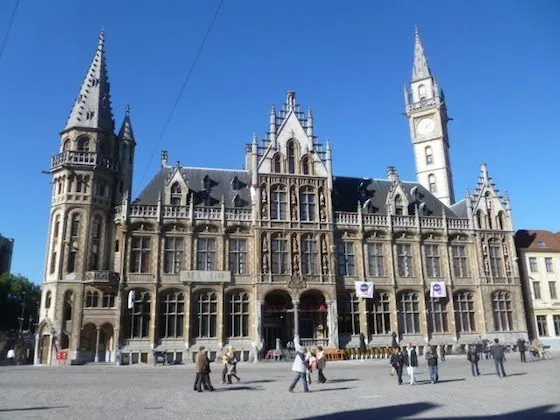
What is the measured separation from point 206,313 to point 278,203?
1167 centimetres

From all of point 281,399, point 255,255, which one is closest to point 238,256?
point 255,255

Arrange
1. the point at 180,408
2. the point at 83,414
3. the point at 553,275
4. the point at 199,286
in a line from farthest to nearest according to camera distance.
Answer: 1. the point at 553,275
2. the point at 199,286
3. the point at 180,408
4. the point at 83,414

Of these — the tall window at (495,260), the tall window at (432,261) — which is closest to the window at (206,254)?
the tall window at (432,261)

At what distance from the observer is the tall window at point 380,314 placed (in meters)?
44.2

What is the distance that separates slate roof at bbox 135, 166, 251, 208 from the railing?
440cm

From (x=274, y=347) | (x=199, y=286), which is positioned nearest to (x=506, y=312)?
(x=274, y=347)

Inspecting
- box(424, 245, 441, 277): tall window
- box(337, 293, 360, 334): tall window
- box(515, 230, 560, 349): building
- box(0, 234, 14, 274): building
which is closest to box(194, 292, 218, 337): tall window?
box(337, 293, 360, 334): tall window

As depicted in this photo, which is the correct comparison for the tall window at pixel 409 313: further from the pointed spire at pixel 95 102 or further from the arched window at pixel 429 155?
the pointed spire at pixel 95 102

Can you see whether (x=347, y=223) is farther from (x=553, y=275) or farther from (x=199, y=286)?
(x=553, y=275)

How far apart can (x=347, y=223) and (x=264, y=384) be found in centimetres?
2670

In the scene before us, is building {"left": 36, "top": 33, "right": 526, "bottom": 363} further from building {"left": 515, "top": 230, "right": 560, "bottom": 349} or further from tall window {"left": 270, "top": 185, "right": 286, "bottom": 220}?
building {"left": 515, "top": 230, "right": 560, "bottom": 349}

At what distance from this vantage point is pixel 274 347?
139 feet

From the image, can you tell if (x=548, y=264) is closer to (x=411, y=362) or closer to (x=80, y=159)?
(x=411, y=362)

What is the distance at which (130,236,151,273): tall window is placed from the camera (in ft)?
134
